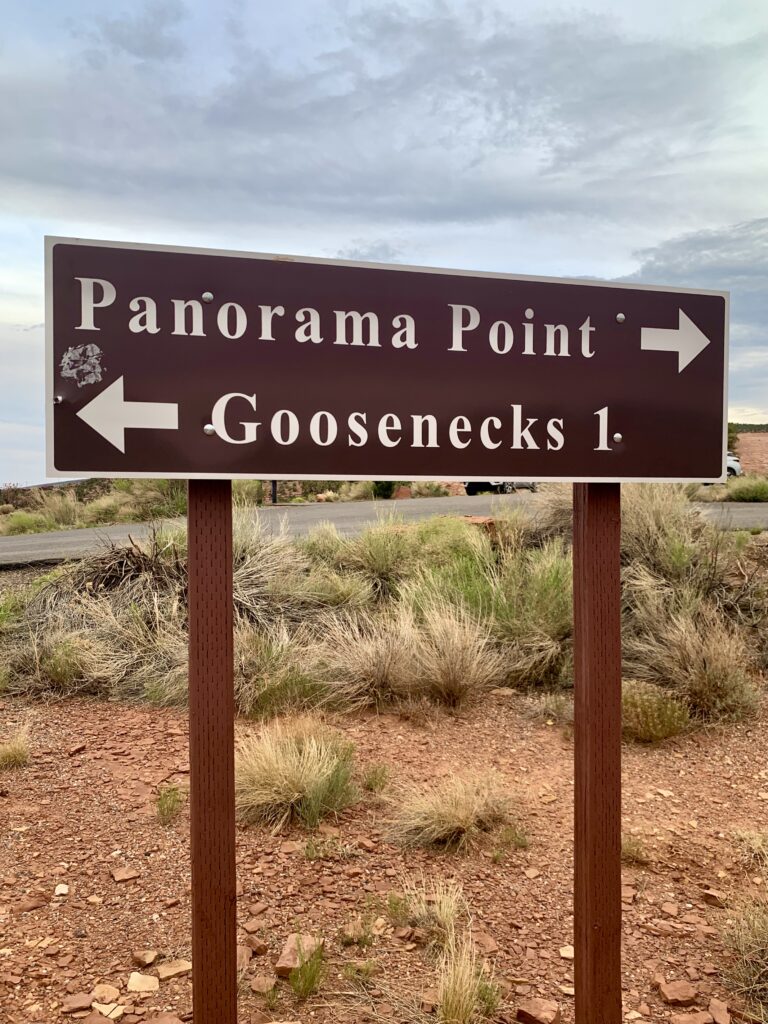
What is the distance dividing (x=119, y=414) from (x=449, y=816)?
9.29ft

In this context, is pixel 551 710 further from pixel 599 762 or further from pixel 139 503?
pixel 139 503

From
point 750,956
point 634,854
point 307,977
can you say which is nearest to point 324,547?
point 634,854

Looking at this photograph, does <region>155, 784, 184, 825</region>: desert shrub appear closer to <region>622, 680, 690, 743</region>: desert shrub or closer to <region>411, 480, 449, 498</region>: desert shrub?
<region>622, 680, 690, 743</region>: desert shrub

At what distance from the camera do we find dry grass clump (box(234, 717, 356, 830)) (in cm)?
430

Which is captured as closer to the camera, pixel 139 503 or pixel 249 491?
pixel 139 503

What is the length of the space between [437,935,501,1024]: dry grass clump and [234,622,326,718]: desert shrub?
278 cm

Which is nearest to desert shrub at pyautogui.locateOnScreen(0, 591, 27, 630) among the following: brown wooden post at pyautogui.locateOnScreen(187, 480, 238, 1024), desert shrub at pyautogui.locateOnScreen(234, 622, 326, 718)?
desert shrub at pyautogui.locateOnScreen(234, 622, 326, 718)

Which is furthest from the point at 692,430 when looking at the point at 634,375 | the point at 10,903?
the point at 10,903

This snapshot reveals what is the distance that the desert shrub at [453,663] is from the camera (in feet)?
19.7

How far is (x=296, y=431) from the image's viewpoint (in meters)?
2.13

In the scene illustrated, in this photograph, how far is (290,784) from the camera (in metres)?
4.32

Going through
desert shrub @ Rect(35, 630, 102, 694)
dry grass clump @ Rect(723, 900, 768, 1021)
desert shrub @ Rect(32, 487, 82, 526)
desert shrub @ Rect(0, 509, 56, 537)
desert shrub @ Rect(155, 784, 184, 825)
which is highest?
desert shrub @ Rect(32, 487, 82, 526)

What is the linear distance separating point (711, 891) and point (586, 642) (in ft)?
6.77

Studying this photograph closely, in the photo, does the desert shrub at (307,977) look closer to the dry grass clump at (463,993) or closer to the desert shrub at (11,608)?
the dry grass clump at (463,993)
